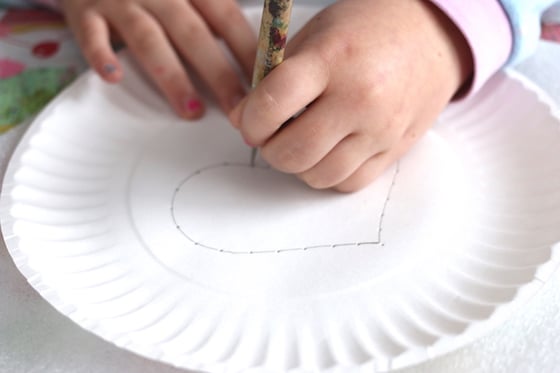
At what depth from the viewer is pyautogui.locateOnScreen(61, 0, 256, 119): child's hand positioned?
47cm

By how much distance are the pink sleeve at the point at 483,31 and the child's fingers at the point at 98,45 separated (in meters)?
0.23

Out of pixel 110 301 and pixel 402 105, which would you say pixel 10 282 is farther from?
pixel 402 105

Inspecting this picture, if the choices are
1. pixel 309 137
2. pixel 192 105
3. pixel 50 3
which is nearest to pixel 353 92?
pixel 309 137

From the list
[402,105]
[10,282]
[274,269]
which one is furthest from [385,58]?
[10,282]

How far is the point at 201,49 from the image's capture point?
1.59 ft

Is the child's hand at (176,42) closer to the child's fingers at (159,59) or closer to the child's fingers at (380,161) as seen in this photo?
the child's fingers at (159,59)

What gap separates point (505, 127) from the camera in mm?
449

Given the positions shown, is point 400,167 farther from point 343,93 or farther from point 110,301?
point 110,301

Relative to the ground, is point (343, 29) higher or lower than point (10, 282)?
higher

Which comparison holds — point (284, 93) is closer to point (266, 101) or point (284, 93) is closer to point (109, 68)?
point (266, 101)

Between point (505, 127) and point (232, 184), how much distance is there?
0.19 metres

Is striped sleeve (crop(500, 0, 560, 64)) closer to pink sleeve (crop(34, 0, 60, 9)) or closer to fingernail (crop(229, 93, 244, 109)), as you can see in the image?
fingernail (crop(229, 93, 244, 109))

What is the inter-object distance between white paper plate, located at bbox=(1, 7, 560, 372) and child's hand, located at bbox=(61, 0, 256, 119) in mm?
22

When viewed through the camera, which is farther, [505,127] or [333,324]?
→ [505,127]
